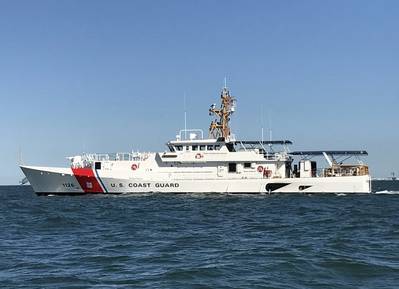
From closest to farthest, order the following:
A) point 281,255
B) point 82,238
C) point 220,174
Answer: point 281,255, point 82,238, point 220,174

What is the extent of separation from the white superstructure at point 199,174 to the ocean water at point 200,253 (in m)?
23.4

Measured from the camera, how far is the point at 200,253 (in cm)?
1387

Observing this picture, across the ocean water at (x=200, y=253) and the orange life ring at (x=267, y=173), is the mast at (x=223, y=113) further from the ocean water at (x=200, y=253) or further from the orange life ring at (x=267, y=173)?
the ocean water at (x=200, y=253)

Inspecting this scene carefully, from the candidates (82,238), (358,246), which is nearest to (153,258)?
(82,238)

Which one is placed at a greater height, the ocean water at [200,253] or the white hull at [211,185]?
the white hull at [211,185]

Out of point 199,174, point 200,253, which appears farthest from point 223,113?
point 200,253

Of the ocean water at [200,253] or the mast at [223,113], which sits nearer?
the ocean water at [200,253]

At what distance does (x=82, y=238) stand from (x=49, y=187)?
32.9 meters

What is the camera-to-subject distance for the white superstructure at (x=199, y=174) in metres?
46.6

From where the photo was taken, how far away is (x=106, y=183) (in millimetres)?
47000

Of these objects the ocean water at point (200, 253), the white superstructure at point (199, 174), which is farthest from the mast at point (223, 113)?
the ocean water at point (200, 253)

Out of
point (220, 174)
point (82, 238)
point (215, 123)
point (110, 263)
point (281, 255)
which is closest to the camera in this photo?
point (110, 263)

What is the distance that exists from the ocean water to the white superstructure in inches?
921

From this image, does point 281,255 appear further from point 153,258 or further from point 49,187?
point 49,187
